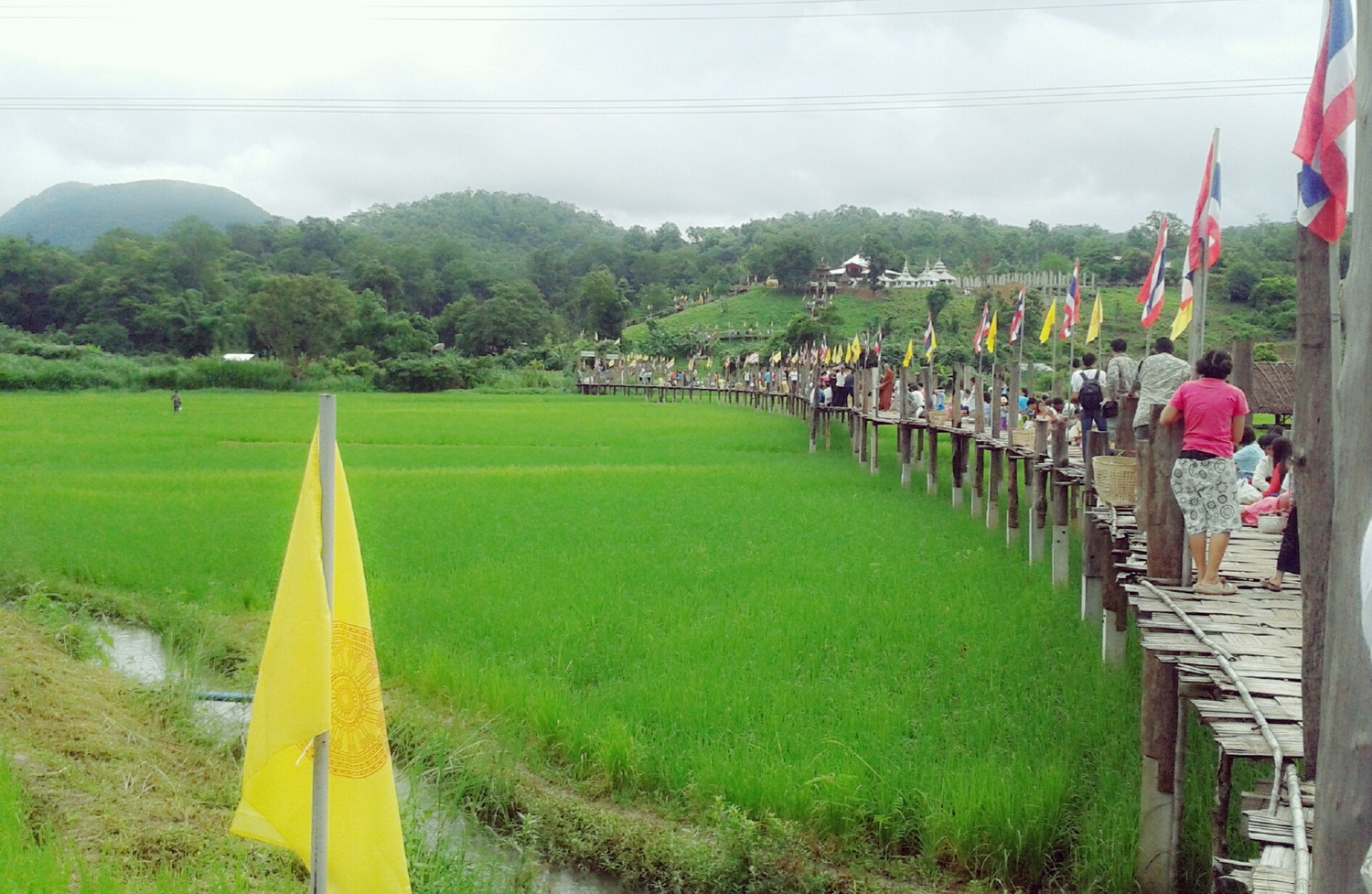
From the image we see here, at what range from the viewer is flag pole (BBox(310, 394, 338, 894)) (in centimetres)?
336

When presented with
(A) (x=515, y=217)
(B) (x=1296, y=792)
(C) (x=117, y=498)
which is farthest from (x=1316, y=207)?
(A) (x=515, y=217)

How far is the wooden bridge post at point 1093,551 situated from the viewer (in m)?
8.90

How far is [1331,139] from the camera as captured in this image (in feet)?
13.5

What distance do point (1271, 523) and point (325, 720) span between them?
7.54m

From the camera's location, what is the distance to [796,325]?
5844 centimetres

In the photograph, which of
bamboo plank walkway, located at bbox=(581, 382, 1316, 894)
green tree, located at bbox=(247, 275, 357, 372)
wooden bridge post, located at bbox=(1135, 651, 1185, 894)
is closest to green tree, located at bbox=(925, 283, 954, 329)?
green tree, located at bbox=(247, 275, 357, 372)

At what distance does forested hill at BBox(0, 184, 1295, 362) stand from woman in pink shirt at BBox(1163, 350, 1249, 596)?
2513 cm

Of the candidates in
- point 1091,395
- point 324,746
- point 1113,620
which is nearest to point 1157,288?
point 1091,395

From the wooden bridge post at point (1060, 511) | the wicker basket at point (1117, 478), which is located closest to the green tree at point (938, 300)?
the wooden bridge post at point (1060, 511)

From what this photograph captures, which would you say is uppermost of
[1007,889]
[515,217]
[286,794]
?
[515,217]

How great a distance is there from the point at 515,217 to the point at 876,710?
143123 mm

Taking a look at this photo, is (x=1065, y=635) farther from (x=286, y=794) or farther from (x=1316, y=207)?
(x=286, y=794)

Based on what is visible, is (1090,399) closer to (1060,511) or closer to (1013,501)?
(1060,511)

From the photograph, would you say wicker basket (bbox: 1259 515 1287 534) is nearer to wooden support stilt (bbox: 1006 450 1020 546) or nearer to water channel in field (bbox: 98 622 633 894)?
wooden support stilt (bbox: 1006 450 1020 546)
